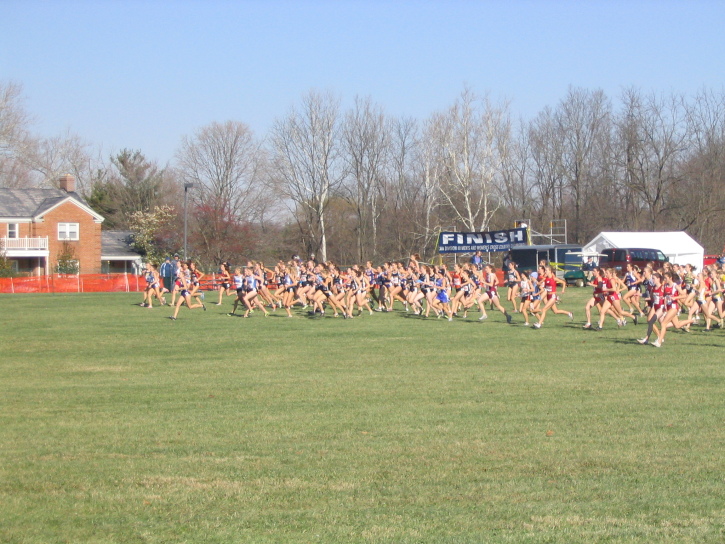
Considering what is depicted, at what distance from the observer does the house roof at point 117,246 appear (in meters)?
62.6

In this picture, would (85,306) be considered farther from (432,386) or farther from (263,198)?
(263,198)

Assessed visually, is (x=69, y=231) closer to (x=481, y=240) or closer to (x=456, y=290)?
(x=481, y=240)

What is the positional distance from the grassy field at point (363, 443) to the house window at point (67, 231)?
4274cm

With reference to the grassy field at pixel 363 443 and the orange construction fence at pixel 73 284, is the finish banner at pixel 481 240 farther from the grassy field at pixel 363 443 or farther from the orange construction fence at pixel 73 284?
the grassy field at pixel 363 443

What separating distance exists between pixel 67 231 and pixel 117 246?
234 inches

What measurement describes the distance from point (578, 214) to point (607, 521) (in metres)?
60.6

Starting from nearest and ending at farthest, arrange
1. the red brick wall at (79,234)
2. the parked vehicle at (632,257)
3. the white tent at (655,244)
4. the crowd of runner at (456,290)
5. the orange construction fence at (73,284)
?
the crowd of runner at (456,290) < the parked vehicle at (632,257) < the orange construction fence at (73,284) < the white tent at (655,244) < the red brick wall at (79,234)

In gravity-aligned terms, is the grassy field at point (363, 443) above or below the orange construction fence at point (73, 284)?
below

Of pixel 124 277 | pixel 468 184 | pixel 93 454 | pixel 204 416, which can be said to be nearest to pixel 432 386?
pixel 204 416

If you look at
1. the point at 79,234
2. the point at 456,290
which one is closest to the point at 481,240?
the point at 456,290

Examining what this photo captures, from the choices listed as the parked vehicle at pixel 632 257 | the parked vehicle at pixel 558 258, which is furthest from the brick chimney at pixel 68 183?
the parked vehicle at pixel 632 257

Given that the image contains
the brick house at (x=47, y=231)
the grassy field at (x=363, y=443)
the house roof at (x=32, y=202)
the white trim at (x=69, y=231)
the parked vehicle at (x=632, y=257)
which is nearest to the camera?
the grassy field at (x=363, y=443)

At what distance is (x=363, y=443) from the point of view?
8.98m

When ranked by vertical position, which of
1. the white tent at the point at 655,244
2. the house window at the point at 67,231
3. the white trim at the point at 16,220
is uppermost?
the white trim at the point at 16,220
